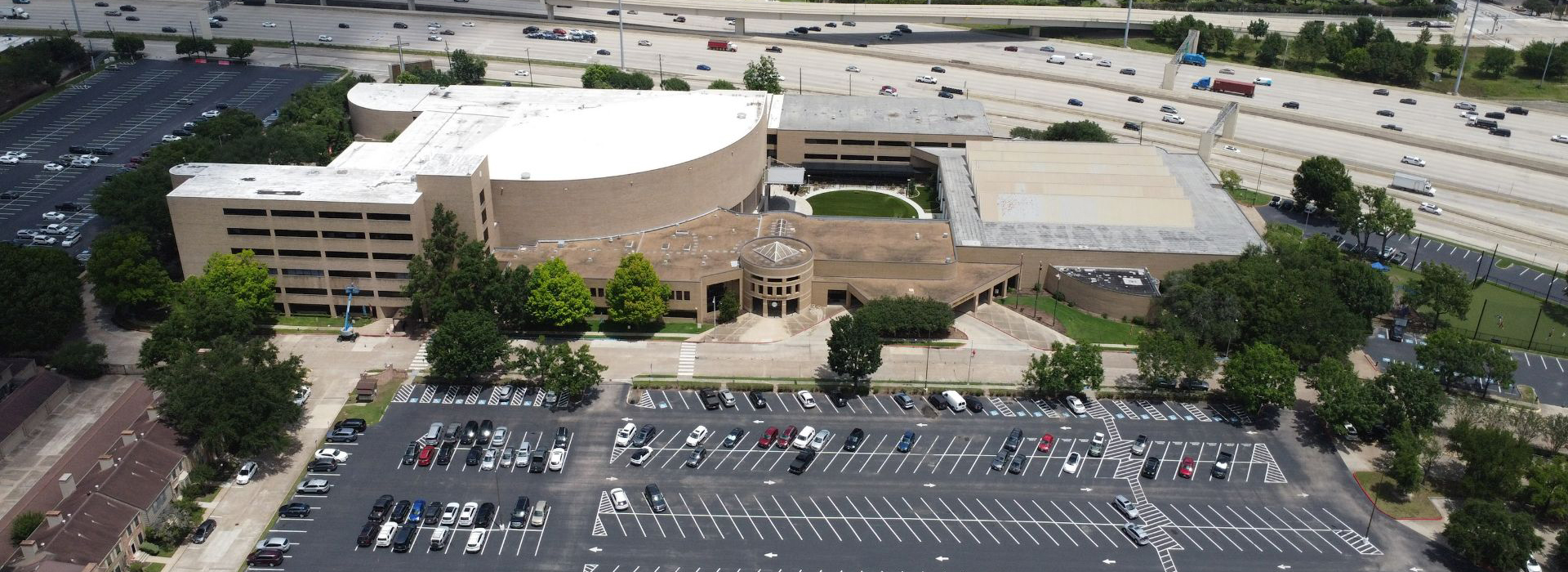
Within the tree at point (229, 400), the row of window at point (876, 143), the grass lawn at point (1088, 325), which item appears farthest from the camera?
the row of window at point (876, 143)

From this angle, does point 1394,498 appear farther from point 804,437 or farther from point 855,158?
point 855,158

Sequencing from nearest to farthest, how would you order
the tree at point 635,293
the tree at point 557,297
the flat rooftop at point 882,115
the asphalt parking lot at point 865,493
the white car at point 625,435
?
the asphalt parking lot at point 865,493
the white car at point 625,435
the tree at point 557,297
the tree at point 635,293
the flat rooftop at point 882,115

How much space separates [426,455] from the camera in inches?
4058

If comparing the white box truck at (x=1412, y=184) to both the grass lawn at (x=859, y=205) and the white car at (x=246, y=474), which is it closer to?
the grass lawn at (x=859, y=205)

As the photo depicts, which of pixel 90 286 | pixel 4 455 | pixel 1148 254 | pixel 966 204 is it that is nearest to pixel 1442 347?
pixel 1148 254

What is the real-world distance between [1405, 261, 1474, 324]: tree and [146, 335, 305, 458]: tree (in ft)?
407

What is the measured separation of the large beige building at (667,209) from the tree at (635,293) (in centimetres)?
470

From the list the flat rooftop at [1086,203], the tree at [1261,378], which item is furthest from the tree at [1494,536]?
the flat rooftop at [1086,203]

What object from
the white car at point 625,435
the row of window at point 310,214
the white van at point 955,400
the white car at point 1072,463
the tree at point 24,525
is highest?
the row of window at point 310,214

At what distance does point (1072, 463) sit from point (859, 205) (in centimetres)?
6951

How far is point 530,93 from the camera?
170 m

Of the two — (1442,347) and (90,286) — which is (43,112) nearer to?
(90,286)

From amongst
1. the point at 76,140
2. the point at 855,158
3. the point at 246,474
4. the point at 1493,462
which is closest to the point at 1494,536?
the point at 1493,462

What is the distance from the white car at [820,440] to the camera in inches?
4203
